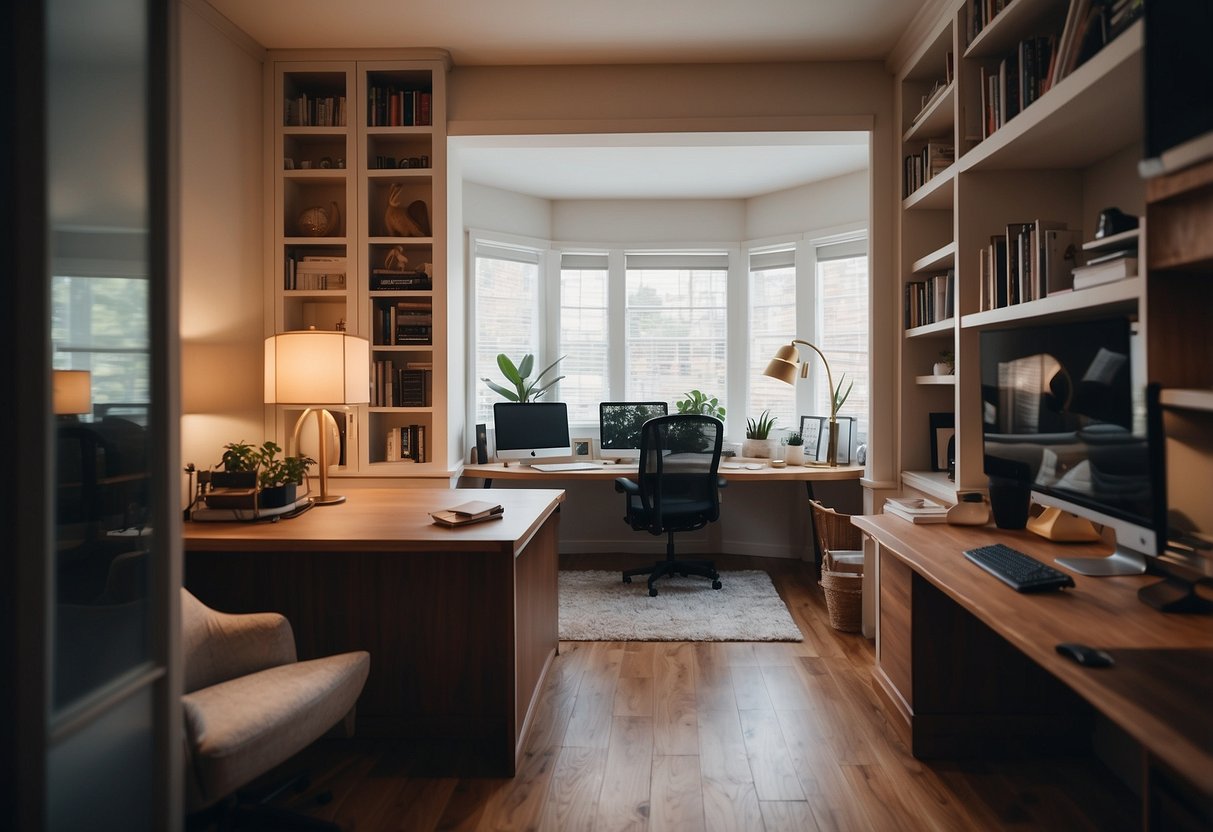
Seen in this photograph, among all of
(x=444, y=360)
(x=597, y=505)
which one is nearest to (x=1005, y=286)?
(x=444, y=360)

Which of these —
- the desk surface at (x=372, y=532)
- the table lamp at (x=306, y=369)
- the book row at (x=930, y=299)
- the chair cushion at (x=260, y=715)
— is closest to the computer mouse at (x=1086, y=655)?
the desk surface at (x=372, y=532)

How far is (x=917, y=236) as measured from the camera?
3309 millimetres

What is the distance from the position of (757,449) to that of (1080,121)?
2.86m

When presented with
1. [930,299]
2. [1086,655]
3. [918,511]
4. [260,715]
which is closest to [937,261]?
[930,299]

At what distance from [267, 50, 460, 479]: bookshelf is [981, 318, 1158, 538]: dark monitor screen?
2480 millimetres

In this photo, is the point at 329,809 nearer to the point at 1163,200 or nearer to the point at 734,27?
the point at 1163,200

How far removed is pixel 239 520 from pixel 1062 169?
3140mm

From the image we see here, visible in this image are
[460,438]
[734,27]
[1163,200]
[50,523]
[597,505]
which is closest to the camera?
[50,523]

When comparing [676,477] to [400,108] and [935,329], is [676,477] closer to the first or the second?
[935,329]

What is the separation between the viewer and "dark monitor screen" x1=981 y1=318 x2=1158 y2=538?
63.8 inches

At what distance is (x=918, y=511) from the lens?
8.25 feet

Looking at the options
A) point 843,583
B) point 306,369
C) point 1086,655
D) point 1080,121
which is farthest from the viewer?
point 843,583

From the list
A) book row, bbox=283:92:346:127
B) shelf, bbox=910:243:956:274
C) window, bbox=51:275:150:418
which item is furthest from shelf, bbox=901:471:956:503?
book row, bbox=283:92:346:127

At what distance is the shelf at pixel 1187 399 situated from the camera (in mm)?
1399
